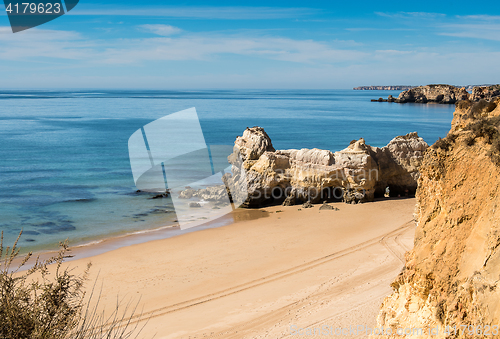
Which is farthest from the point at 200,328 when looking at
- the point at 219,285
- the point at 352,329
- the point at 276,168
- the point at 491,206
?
the point at 276,168

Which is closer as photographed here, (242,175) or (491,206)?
(491,206)

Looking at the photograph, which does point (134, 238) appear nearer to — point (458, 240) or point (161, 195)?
point (161, 195)

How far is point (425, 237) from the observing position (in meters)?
5.25

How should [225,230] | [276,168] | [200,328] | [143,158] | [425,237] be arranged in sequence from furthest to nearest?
[143,158], [276,168], [225,230], [200,328], [425,237]

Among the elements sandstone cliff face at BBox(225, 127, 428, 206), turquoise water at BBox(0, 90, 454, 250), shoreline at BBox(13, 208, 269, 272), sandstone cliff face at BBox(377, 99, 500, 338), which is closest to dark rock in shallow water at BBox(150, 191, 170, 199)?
turquoise water at BBox(0, 90, 454, 250)

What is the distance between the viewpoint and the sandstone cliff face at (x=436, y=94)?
341 feet

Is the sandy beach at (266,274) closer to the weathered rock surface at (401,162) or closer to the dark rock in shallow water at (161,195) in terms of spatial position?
the weathered rock surface at (401,162)

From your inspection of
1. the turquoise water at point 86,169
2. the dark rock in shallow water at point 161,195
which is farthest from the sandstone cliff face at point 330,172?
the dark rock in shallow water at point 161,195

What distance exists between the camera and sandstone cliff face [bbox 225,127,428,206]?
17672 millimetres

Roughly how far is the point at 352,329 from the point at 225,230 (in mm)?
8719

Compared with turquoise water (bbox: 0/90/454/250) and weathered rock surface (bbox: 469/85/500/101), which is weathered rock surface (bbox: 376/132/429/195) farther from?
weathered rock surface (bbox: 469/85/500/101)

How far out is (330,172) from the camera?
17641 millimetres

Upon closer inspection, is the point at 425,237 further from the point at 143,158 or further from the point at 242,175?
the point at 143,158

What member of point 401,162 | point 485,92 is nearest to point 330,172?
point 401,162
